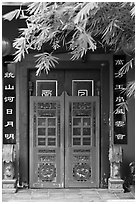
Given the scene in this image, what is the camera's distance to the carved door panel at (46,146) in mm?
7574

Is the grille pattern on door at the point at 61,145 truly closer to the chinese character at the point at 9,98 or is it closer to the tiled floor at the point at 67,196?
the tiled floor at the point at 67,196

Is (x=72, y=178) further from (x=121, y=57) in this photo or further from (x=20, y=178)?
(x=121, y=57)

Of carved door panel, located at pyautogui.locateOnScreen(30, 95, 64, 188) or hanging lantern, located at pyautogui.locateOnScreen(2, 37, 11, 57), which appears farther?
carved door panel, located at pyautogui.locateOnScreen(30, 95, 64, 188)

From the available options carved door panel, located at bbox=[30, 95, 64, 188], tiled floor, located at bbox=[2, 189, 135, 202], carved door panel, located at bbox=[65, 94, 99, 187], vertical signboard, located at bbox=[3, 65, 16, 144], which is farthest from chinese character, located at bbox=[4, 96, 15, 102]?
tiled floor, located at bbox=[2, 189, 135, 202]

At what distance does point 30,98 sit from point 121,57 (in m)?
1.74

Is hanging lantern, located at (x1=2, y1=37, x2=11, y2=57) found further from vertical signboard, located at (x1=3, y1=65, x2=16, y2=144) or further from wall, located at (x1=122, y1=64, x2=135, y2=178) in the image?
wall, located at (x1=122, y1=64, x2=135, y2=178)

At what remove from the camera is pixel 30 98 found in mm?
7582

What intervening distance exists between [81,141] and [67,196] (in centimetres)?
105

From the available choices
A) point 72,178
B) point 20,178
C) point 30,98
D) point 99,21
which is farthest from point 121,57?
point 99,21

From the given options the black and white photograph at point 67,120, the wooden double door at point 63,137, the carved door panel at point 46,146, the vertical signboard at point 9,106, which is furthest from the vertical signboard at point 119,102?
the vertical signboard at point 9,106

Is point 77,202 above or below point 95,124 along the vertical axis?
below

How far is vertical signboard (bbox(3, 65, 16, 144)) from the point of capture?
744cm

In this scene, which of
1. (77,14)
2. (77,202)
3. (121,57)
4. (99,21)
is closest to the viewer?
(77,14)

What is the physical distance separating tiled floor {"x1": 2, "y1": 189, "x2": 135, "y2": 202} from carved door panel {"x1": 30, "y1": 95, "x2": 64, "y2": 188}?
225 millimetres
